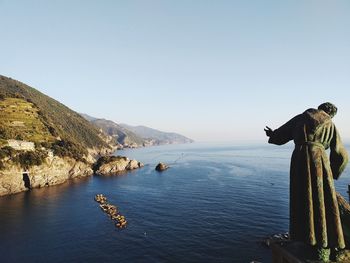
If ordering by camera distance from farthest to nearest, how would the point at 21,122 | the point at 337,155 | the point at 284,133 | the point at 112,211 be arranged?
the point at 21,122 < the point at 112,211 < the point at 284,133 < the point at 337,155

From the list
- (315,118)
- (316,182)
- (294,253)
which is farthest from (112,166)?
(316,182)

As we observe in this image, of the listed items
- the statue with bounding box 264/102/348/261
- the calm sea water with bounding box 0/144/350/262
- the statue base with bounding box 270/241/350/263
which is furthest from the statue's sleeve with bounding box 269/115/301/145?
the calm sea water with bounding box 0/144/350/262

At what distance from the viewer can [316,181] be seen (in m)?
8.53

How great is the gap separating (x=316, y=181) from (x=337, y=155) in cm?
136

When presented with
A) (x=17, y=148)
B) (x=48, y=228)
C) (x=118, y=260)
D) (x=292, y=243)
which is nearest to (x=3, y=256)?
(x=48, y=228)

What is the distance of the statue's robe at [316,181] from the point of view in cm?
841

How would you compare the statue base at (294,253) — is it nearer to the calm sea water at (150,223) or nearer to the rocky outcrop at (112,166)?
the calm sea water at (150,223)

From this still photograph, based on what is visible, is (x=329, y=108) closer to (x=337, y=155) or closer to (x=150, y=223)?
(x=337, y=155)

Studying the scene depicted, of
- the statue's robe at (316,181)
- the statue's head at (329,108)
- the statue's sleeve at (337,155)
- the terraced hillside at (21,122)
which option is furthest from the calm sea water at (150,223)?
the statue's head at (329,108)

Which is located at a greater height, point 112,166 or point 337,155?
point 337,155

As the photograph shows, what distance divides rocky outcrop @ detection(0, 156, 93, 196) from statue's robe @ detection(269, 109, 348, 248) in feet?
Answer: 301

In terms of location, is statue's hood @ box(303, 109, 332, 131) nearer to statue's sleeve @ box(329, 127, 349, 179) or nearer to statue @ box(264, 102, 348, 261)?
statue @ box(264, 102, 348, 261)

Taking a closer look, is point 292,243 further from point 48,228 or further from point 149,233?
point 48,228

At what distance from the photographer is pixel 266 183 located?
91.1 metres
